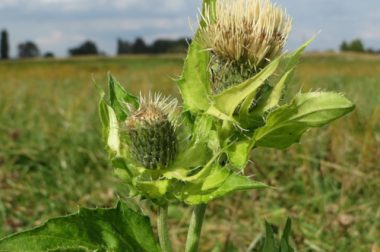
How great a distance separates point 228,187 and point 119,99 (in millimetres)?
452

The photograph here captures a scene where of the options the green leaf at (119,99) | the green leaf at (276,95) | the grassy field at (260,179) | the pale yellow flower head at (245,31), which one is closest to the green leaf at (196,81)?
the pale yellow flower head at (245,31)

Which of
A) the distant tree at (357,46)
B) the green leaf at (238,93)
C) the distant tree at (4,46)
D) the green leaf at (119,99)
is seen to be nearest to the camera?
the green leaf at (238,93)

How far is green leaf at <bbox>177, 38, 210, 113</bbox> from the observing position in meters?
1.53

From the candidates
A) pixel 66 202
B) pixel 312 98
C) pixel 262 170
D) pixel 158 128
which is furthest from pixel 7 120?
pixel 312 98

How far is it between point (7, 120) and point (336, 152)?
3833mm

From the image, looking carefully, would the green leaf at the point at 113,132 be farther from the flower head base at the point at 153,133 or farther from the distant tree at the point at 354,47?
the distant tree at the point at 354,47

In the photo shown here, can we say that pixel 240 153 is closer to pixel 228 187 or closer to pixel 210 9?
pixel 228 187

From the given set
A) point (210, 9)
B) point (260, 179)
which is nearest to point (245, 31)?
point (210, 9)

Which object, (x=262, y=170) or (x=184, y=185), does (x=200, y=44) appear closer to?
(x=184, y=185)

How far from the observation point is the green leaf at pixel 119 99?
1.75 meters

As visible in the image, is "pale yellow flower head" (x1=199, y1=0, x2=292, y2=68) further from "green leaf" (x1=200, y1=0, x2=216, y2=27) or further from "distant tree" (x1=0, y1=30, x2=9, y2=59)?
"distant tree" (x1=0, y1=30, x2=9, y2=59)

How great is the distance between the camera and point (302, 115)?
1450 millimetres

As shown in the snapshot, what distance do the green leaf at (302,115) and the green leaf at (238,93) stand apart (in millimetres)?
76

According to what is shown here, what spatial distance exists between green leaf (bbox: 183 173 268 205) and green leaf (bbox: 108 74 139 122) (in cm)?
36
